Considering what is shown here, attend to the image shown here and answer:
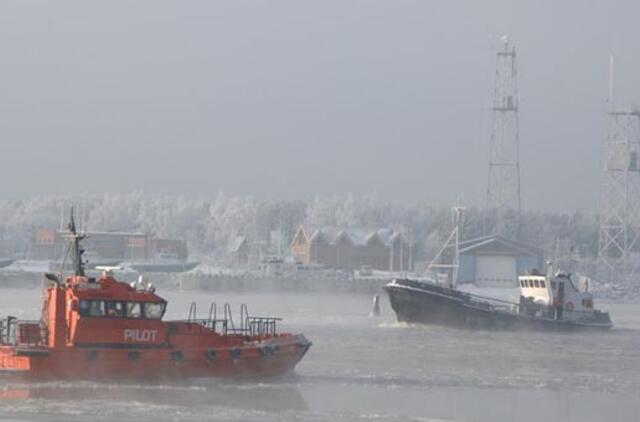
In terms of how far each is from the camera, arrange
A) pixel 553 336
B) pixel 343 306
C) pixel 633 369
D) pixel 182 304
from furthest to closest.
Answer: pixel 343 306, pixel 182 304, pixel 553 336, pixel 633 369

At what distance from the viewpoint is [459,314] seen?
5669 cm

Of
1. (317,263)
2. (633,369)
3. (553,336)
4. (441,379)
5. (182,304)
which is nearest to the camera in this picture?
(441,379)

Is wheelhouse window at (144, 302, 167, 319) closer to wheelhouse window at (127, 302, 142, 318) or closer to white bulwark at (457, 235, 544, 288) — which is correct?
wheelhouse window at (127, 302, 142, 318)

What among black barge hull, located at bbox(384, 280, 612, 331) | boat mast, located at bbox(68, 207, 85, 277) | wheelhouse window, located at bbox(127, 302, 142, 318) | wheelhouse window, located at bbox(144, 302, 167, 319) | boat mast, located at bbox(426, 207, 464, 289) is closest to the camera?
wheelhouse window, located at bbox(127, 302, 142, 318)

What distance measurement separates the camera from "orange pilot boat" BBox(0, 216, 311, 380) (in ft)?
103

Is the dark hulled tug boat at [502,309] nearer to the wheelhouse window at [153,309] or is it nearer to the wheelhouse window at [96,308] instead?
the wheelhouse window at [153,309]

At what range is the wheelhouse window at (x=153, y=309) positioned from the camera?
105 feet

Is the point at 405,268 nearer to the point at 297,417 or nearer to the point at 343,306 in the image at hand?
the point at 343,306

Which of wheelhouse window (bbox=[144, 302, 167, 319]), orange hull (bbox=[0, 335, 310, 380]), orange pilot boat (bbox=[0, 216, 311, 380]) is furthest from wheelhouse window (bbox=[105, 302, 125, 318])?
orange hull (bbox=[0, 335, 310, 380])

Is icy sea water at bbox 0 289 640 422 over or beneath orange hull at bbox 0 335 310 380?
beneath

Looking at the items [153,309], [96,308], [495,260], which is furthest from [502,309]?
[495,260]

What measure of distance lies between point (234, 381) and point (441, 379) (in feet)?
17.6

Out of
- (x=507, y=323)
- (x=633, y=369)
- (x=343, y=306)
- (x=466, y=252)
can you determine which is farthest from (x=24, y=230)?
(x=633, y=369)

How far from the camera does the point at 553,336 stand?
2141 inches
